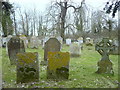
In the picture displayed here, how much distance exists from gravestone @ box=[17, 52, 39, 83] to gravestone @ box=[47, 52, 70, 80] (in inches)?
20.6

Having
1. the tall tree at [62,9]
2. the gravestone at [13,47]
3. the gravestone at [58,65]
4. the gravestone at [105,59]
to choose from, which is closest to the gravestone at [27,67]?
the gravestone at [58,65]

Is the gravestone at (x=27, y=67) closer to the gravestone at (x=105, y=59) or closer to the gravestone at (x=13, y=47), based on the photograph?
the gravestone at (x=105, y=59)

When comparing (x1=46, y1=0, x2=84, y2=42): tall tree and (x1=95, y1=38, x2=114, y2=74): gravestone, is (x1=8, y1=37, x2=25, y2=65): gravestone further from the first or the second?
(x1=46, y1=0, x2=84, y2=42): tall tree

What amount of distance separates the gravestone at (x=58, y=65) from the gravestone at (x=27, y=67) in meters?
0.52

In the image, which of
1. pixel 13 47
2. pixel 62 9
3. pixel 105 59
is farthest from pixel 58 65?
pixel 62 9

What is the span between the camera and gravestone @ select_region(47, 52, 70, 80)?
A: 17.4 ft

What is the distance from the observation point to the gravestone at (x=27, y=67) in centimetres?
494

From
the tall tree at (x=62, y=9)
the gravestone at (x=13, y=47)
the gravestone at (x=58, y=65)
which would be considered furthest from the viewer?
the tall tree at (x=62, y=9)

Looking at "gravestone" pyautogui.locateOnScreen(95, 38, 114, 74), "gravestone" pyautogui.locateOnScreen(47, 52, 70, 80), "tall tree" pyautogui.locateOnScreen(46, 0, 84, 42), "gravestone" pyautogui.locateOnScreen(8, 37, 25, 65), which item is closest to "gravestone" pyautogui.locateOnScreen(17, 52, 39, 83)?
"gravestone" pyautogui.locateOnScreen(47, 52, 70, 80)

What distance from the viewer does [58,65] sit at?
5.29 m

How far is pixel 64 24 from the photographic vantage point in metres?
25.9

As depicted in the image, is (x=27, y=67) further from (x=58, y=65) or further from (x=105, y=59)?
(x=105, y=59)

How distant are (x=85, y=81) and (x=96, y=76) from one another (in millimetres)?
793

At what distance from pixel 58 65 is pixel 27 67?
3.27 feet
